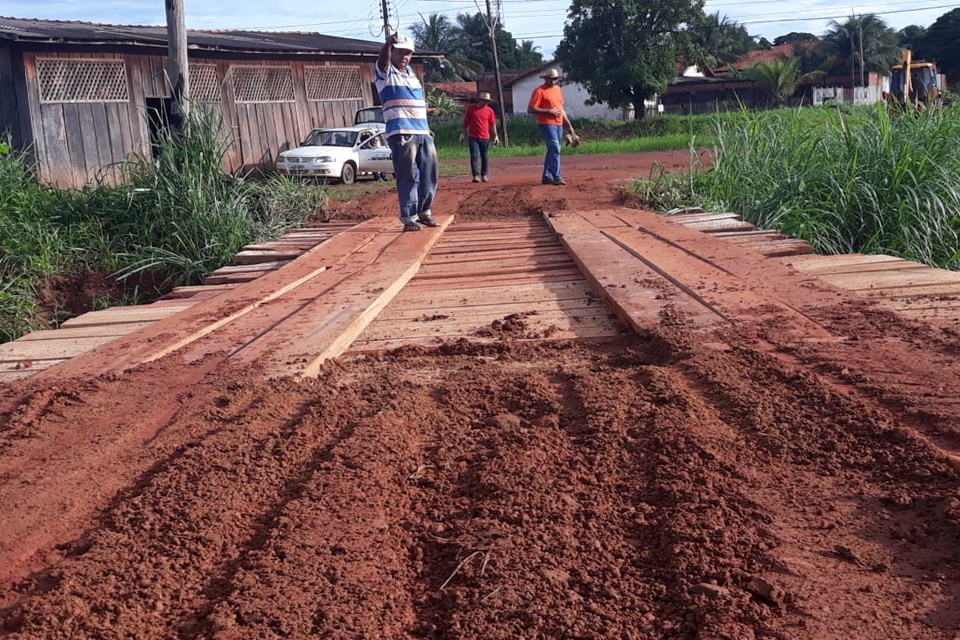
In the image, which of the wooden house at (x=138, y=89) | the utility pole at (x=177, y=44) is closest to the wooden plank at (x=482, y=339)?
the utility pole at (x=177, y=44)

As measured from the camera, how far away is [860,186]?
740 centimetres

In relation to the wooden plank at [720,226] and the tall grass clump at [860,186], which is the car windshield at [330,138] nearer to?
the tall grass clump at [860,186]

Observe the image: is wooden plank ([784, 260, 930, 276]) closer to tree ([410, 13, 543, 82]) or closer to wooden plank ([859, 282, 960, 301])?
wooden plank ([859, 282, 960, 301])

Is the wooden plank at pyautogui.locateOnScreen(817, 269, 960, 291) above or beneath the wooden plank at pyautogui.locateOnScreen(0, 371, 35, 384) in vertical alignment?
beneath

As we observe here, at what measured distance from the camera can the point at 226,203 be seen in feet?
28.6

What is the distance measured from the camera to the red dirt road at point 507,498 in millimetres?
1850

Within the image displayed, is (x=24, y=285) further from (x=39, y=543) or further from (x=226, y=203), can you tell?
(x=39, y=543)

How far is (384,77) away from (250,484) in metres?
5.34

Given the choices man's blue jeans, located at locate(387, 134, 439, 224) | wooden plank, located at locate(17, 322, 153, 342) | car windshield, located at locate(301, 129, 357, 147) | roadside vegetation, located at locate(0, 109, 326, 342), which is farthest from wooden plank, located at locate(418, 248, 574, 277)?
car windshield, located at locate(301, 129, 357, 147)

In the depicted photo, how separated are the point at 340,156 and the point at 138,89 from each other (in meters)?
3.70

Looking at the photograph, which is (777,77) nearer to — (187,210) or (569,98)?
(569,98)

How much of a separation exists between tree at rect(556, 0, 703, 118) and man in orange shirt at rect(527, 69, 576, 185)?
1148 inches

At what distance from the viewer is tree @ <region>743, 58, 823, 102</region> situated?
43.7 m

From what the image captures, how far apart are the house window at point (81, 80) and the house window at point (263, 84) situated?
2.91 m
